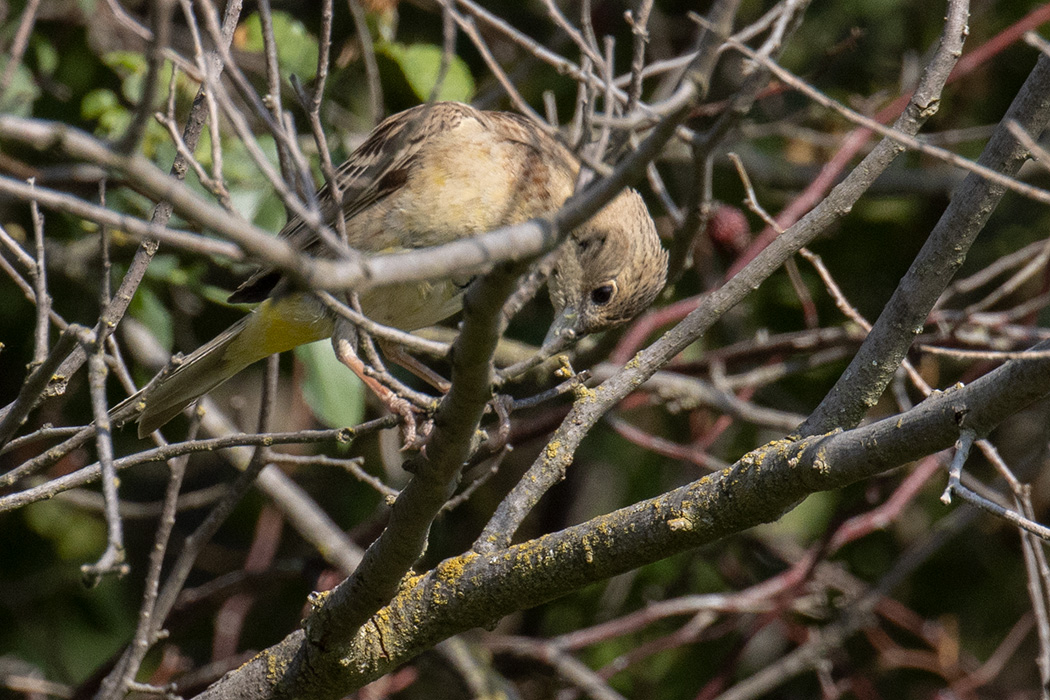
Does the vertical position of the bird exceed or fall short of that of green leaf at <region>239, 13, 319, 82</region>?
it falls short

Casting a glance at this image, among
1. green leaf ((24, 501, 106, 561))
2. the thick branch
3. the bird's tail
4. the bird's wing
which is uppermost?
the bird's wing

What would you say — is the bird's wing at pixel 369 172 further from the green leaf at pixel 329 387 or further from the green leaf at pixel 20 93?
the green leaf at pixel 20 93

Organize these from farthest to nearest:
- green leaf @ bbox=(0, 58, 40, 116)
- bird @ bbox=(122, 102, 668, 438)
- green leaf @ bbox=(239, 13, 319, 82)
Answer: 1. green leaf @ bbox=(239, 13, 319, 82)
2. green leaf @ bbox=(0, 58, 40, 116)
3. bird @ bbox=(122, 102, 668, 438)

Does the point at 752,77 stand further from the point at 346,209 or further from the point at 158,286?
the point at 158,286

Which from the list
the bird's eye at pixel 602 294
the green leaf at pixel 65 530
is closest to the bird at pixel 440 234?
the bird's eye at pixel 602 294

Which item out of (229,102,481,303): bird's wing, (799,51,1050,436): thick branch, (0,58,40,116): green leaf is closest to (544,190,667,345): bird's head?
(229,102,481,303): bird's wing

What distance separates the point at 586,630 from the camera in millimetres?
5387

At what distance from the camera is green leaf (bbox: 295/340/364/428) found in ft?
13.9

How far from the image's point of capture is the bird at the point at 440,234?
3715 millimetres

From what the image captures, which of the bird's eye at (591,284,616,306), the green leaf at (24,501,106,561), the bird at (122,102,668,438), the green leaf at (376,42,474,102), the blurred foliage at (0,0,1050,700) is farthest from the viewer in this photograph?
the green leaf at (24,501,106,561)

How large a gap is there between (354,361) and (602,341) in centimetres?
126

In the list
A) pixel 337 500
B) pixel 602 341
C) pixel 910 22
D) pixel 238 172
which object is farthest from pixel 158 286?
pixel 910 22

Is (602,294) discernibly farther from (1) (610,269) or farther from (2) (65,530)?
(2) (65,530)

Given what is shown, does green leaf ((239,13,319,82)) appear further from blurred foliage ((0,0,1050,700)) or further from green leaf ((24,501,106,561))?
green leaf ((24,501,106,561))
